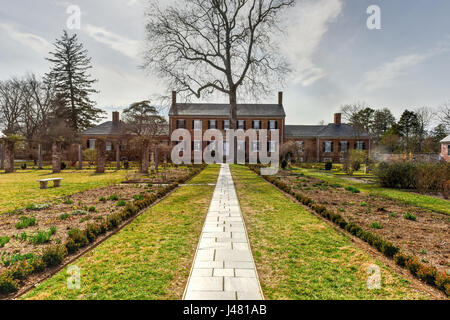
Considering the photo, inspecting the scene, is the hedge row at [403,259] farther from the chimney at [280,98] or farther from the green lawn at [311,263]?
the chimney at [280,98]

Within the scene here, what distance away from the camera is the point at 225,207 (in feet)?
22.0

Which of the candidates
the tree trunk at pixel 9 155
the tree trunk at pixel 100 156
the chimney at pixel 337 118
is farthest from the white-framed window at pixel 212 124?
the tree trunk at pixel 9 155

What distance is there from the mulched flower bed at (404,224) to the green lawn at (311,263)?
2.85 ft

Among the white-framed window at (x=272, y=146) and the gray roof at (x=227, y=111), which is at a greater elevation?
the gray roof at (x=227, y=111)

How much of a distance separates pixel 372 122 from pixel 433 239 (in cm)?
5246

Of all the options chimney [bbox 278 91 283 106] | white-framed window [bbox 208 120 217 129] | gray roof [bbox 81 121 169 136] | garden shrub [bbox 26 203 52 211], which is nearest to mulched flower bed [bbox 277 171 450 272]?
garden shrub [bbox 26 203 52 211]

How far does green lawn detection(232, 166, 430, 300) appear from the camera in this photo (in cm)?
259

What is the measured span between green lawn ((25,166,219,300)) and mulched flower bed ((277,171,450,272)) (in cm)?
349

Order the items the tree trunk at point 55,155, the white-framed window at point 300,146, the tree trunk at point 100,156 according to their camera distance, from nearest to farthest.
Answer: the tree trunk at point 55,155 < the tree trunk at point 100,156 < the white-framed window at point 300,146

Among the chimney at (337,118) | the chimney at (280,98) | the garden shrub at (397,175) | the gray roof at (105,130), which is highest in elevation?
the chimney at (280,98)

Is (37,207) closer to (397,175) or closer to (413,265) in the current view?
(413,265)

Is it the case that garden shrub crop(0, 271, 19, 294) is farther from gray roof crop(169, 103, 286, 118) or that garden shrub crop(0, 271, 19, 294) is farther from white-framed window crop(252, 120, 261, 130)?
white-framed window crop(252, 120, 261, 130)

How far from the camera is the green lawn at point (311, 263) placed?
2588mm

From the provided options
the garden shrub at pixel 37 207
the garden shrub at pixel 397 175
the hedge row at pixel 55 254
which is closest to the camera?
the hedge row at pixel 55 254
